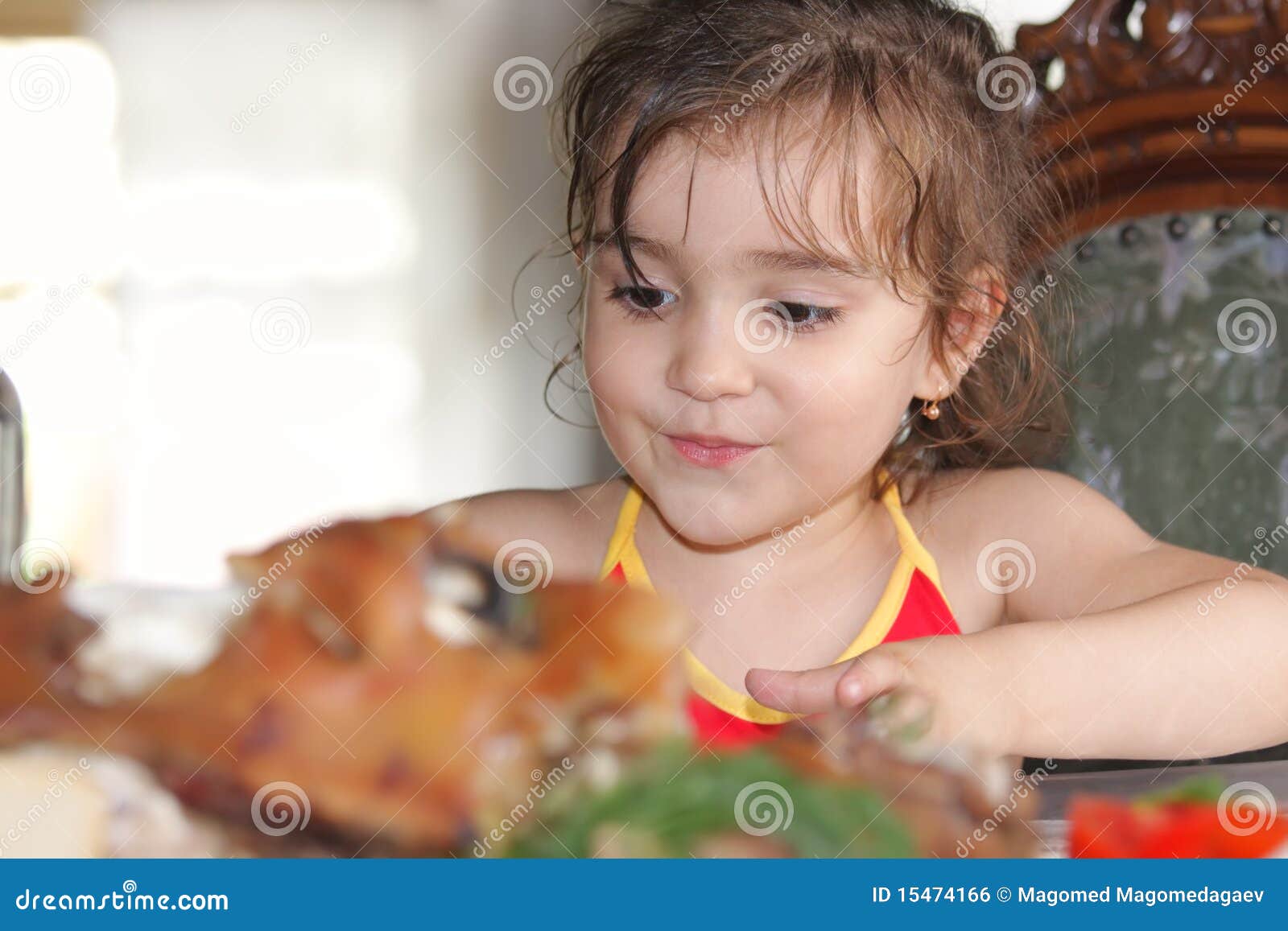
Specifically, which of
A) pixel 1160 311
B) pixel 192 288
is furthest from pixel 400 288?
pixel 1160 311

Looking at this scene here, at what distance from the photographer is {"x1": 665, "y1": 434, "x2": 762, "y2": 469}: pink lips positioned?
52cm

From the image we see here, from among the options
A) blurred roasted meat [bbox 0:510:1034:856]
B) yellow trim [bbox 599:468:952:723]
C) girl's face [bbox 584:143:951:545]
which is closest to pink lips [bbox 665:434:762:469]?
girl's face [bbox 584:143:951:545]

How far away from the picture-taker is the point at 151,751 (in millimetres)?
158

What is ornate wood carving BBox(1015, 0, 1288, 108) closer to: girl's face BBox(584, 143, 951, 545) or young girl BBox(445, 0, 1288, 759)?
young girl BBox(445, 0, 1288, 759)

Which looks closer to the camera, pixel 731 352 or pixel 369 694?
pixel 369 694

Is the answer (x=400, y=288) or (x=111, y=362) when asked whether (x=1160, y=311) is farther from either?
(x=111, y=362)

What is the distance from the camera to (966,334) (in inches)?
25.3

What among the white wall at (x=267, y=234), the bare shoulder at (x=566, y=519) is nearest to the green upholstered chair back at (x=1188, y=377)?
the bare shoulder at (x=566, y=519)

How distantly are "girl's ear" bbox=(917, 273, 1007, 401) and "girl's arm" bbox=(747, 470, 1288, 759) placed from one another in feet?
0.35

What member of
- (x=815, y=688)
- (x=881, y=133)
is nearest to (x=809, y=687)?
(x=815, y=688)

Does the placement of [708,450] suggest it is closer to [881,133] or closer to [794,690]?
[881,133]

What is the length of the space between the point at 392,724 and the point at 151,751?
0.10ft

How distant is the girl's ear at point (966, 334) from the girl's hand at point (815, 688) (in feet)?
1.31

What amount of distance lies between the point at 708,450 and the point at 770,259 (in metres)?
0.09
